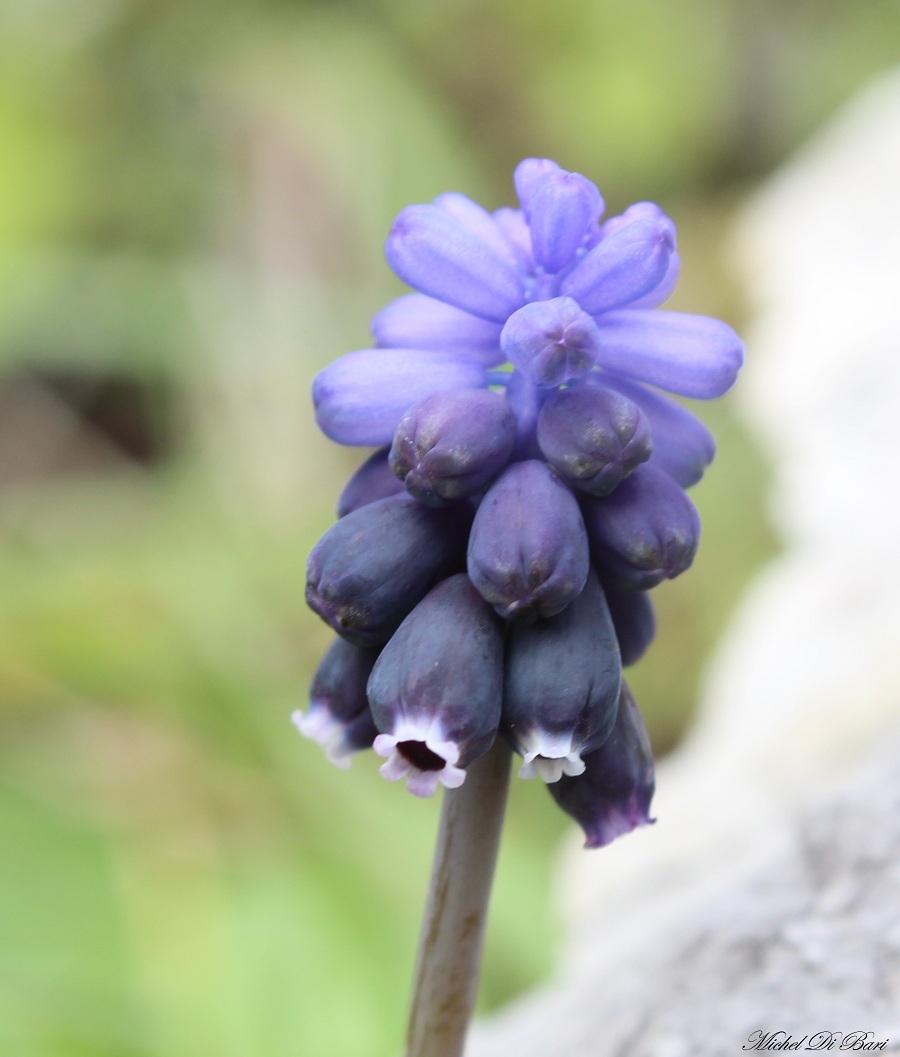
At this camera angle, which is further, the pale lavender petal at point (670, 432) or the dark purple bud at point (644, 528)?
the pale lavender petal at point (670, 432)

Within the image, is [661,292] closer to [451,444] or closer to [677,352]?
[677,352]

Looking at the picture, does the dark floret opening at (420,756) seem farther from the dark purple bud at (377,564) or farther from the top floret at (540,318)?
the top floret at (540,318)

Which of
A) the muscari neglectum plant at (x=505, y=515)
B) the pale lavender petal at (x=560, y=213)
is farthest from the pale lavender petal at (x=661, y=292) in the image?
the pale lavender petal at (x=560, y=213)

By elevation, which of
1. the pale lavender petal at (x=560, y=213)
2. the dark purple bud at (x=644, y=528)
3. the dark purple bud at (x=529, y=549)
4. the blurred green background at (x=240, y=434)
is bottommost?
the dark purple bud at (x=529, y=549)

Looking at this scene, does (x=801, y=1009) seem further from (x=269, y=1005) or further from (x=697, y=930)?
(x=269, y=1005)

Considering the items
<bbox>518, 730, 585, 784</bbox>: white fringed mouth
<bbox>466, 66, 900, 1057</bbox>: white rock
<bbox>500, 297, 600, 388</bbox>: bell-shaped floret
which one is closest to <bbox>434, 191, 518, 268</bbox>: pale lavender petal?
<bbox>500, 297, 600, 388</bbox>: bell-shaped floret

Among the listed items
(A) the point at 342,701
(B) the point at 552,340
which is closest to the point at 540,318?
(B) the point at 552,340
